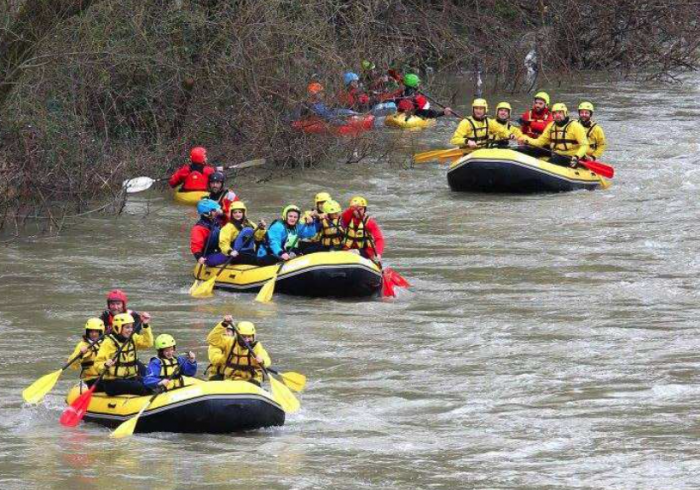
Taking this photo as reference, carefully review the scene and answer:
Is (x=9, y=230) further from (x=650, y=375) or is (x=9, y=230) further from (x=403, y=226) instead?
(x=650, y=375)

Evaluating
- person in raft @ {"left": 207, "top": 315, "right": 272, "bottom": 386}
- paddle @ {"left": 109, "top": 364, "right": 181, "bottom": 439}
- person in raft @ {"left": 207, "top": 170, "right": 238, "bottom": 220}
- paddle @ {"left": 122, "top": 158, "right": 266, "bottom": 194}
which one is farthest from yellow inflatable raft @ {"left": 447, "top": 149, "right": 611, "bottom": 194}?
paddle @ {"left": 109, "top": 364, "right": 181, "bottom": 439}

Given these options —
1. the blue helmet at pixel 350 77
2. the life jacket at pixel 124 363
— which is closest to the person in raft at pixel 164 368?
the life jacket at pixel 124 363

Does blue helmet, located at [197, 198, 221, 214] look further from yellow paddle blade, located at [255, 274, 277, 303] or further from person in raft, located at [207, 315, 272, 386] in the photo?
person in raft, located at [207, 315, 272, 386]

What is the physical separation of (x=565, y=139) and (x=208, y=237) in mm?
6115

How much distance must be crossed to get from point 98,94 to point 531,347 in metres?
9.05

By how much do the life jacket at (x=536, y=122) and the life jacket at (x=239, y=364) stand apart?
9.73 meters

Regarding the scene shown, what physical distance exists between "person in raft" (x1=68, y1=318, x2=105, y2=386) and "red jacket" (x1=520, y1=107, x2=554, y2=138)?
10022mm

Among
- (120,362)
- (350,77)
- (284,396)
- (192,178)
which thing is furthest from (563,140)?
(120,362)

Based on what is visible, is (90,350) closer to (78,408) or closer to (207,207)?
(78,408)

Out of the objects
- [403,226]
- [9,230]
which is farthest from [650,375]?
[9,230]

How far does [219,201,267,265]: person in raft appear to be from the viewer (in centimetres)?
1515

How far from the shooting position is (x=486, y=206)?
63.1 ft

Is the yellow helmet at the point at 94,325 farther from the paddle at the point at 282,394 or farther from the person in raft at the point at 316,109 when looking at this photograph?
the person in raft at the point at 316,109

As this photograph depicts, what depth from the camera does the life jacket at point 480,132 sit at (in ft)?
65.8
